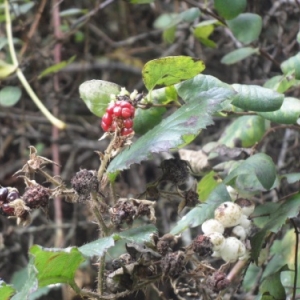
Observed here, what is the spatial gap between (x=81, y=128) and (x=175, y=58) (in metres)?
1.19

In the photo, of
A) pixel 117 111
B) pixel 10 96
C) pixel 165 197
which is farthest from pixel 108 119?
pixel 10 96

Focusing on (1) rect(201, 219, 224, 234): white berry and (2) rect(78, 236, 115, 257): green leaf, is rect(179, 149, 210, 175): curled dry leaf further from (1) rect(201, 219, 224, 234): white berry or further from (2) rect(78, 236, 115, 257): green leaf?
(2) rect(78, 236, 115, 257): green leaf

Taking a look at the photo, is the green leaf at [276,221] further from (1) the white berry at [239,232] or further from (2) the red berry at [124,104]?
(2) the red berry at [124,104]

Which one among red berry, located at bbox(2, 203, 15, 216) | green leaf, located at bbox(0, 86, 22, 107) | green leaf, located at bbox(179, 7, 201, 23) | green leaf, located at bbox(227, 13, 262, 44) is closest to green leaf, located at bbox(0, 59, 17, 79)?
green leaf, located at bbox(0, 86, 22, 107)

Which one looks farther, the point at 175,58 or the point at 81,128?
the point at 81,128

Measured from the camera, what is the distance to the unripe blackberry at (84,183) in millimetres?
646

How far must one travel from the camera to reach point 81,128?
74.2 inches

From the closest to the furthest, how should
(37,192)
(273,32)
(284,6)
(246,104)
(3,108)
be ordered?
1. (37,192)
2. (246,104)
3. (284,6)
4. (273,32)
5. (3,108)

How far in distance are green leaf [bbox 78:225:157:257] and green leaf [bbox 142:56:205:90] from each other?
0.61 ft

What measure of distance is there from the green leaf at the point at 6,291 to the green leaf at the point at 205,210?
0.82 feet

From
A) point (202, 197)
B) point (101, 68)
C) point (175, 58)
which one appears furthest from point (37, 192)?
point (101, 68)

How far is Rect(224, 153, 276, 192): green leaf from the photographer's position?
0.79 meters

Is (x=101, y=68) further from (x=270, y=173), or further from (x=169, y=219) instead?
(x=270, y=173)

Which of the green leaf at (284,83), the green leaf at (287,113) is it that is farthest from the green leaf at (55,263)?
the green leaf at (284,83)
